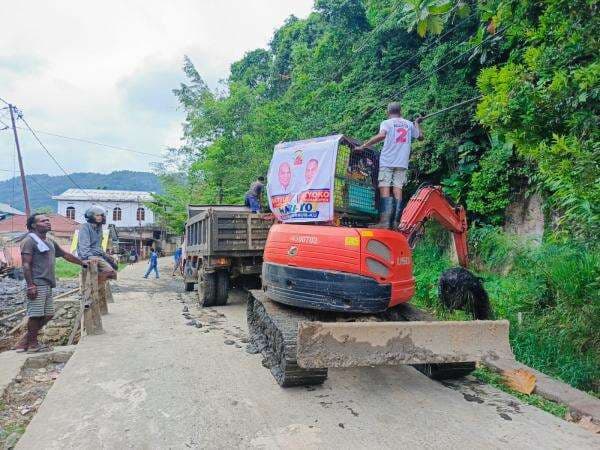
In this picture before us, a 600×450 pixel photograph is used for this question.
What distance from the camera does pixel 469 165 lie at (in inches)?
362

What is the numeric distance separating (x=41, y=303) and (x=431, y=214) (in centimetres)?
487

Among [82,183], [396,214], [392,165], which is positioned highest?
[82,183]

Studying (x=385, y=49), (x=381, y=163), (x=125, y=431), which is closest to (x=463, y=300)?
(x=381, y=163)

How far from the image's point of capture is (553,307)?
18.7 ft

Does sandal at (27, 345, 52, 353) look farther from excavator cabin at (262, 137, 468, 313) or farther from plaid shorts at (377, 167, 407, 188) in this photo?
plaid shorts at (377, 167, 407, 188)

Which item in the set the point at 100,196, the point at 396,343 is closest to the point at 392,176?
the point at 396,343

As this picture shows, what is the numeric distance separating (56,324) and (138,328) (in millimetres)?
2777

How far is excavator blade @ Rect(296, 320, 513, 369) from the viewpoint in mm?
3234

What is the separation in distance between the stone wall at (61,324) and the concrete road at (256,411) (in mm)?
3254

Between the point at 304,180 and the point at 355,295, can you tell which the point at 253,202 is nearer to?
the point at 304,180

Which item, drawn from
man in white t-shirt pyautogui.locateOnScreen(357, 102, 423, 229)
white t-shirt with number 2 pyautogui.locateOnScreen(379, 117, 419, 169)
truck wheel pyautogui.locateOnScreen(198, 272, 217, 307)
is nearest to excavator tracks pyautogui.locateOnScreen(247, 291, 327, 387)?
man in white t-shirt pyautogui.locateOnScreen(357, 102, 423, 229)

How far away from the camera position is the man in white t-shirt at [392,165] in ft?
14.4

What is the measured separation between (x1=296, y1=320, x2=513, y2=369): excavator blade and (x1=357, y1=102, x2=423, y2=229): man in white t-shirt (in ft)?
4.22

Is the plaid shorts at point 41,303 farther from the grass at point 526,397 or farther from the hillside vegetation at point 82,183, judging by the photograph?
the hillside vegetation at point 82,183
